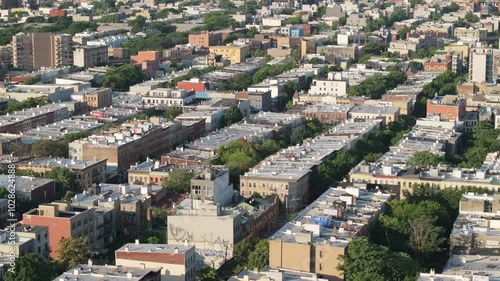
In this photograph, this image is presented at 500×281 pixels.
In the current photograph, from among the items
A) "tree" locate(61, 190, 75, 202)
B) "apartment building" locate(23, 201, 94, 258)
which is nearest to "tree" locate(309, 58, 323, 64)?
"tree" locate(61, 190, 75, 202)

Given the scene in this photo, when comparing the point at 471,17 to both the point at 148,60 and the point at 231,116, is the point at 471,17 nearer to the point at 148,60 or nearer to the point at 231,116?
Answer: the point at 148,60

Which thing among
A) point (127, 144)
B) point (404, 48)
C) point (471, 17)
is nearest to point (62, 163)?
point (127, 144)

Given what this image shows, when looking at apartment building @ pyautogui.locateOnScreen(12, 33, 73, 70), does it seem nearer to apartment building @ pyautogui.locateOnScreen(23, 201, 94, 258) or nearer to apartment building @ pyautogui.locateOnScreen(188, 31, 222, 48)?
apartment building @ pyautogui.locateOnScreen(188, 31, 222, 48)

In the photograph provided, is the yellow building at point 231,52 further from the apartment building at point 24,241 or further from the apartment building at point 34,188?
the apartment building at point 24,241

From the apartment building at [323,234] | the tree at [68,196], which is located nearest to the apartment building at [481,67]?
the apartment building at [323,234]

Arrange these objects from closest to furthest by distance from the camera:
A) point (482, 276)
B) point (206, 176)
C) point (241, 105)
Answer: point (482, 276), point (206, 176), point (241, 105)

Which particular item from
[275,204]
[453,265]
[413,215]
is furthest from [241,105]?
[453,265]

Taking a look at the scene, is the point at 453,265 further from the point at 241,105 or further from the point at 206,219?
the point at 241,105
